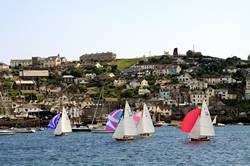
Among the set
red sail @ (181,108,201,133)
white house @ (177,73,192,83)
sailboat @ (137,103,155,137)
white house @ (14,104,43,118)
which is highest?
white house @ (177,73,192,83)

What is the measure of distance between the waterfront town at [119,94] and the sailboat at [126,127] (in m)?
50.3

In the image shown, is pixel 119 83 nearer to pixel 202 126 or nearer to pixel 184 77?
pixel 184 77

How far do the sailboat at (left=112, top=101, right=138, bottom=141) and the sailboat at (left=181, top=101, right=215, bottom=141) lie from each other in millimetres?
5126

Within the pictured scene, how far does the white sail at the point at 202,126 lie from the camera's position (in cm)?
6175

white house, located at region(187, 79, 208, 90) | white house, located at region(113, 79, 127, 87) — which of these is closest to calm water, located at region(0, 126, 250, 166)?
white house, located at region(187, 79, 208, 90)

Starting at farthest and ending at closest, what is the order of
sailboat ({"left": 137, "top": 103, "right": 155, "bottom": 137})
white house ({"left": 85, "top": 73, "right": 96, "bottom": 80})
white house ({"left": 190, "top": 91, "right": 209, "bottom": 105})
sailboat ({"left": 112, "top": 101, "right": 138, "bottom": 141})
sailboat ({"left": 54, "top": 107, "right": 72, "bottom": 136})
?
white house ({"left": 85, "top": 73, "right": 96, "bottom": 80})
white house ({"left": 190, "top": 91, "right": 209, "bottom": 105})
sailboat ({"left": 54, "top": 107, "right": 72, "bottom": 136})
sailboat ({"left": 137, "top": 103, "right": 155, "bottom": 137})
sailboat ({"left": 112, "top": 101, "right": 138, "bottom": 141})

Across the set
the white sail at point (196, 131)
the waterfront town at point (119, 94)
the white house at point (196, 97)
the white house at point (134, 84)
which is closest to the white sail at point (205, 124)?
the white sail at point (196, 131)

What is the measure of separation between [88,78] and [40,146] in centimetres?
12627

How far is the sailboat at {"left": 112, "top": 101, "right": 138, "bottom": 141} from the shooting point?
2557 inches

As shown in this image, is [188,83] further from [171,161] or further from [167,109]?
[171,161]

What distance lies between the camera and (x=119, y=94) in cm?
16050

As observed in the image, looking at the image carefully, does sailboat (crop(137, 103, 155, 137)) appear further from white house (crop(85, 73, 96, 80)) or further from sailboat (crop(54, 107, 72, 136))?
white house (crop(85, 73, 96, 80))

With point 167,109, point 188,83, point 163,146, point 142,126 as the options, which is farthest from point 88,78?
point 163,146

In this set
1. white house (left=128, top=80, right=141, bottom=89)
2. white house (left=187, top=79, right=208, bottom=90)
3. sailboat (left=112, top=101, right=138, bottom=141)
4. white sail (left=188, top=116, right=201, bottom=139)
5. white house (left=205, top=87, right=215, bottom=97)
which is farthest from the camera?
white house (left=128, top=80, right=141, bottom=89)
